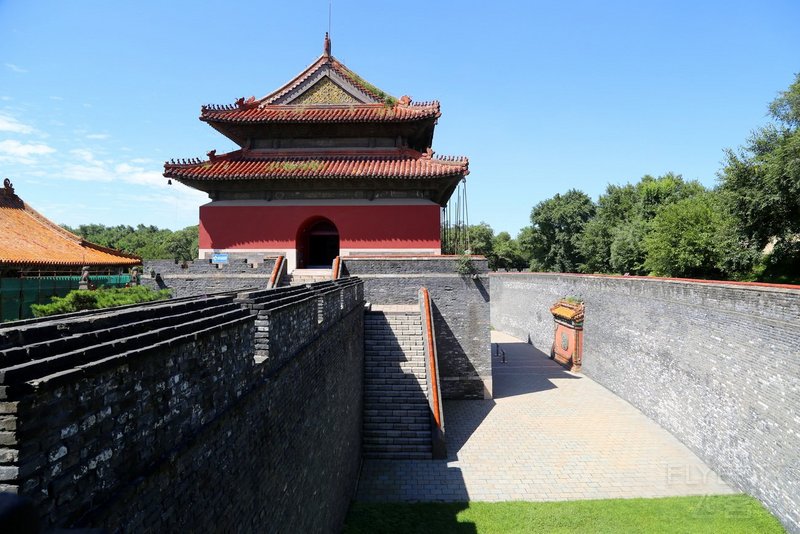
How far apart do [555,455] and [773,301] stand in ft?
17.7

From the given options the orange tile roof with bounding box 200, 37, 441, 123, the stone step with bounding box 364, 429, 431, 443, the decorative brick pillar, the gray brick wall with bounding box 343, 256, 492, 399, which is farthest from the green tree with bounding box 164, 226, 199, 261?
the stone step with bounding box 364, 429, 431, 443

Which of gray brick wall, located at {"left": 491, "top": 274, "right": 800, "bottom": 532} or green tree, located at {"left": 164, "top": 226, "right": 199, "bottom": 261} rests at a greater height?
green tree, located at {"left": 164, "top": 226, "right": 199, "bottom": 261}

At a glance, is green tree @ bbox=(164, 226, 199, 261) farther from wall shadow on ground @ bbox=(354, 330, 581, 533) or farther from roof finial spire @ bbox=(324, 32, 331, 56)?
wall shadow on ground @ bbox=(354, 330, 581, 533)

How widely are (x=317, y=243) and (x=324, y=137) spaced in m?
4.24

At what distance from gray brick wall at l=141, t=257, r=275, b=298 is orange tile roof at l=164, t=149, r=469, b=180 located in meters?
2.77

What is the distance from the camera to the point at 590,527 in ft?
25.3

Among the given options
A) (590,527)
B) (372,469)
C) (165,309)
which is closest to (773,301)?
(590,527)

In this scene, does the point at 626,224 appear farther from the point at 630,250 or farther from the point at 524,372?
the point at 524,372

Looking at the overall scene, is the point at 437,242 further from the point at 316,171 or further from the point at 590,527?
the point at 590,527

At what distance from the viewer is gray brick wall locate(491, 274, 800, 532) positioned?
26.9ft

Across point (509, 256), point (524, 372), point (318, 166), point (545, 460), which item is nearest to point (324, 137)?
point (318, 166)

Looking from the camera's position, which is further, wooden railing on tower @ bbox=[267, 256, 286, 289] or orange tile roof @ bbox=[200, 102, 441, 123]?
orange tile roof @ bbox=[200, 102, 441, 123]

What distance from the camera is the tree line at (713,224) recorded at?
1285cm

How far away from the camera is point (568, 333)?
66.1ft
